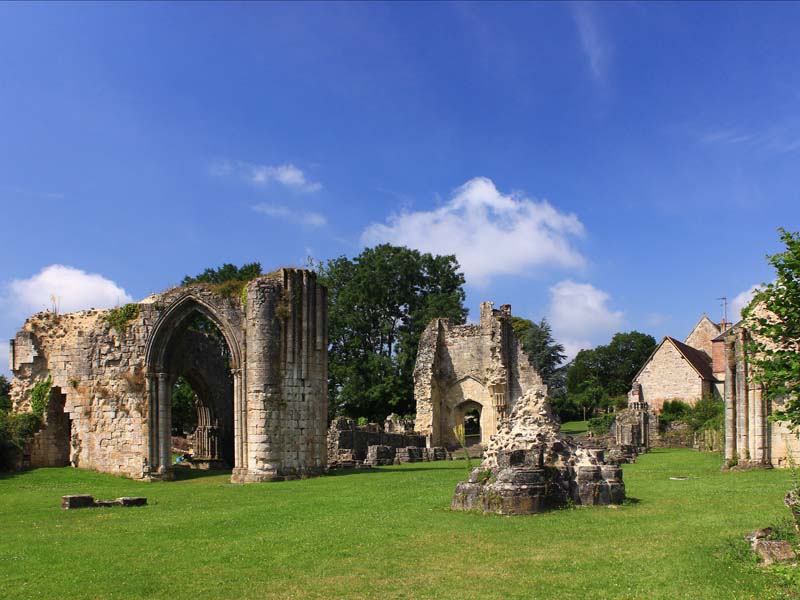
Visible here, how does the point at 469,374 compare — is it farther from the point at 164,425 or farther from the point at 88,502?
the point at 88,502

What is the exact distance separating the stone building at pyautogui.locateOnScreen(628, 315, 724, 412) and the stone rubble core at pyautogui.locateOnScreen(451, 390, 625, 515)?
3668 centimetres

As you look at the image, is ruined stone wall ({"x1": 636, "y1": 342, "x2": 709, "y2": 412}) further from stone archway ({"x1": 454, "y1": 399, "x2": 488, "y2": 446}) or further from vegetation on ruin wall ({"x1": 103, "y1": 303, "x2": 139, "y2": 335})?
vegetation on ruin wall ({"x1": 103, "y1": 303, "x2": 139, "y2": 335})

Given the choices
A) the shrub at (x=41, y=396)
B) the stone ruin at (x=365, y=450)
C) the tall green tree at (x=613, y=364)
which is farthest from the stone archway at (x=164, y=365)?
the tall green tree at (x=613, y=364)

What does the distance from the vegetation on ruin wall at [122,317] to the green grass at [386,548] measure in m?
8.65

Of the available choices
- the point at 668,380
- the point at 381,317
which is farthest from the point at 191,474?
the point at 668,380

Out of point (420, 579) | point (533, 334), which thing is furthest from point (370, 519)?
point (533, 334)

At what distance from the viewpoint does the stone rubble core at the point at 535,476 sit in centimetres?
1073

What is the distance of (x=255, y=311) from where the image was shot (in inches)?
799

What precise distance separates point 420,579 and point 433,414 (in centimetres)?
2958

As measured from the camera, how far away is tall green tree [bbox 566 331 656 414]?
65.1 m

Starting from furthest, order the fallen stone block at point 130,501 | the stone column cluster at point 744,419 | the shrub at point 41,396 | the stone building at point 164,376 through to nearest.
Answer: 1. the shrub at point 41,396
2. the stone building at point 164,376
3. the stone column cluster at point 744,419
4. the fallen stone block at point 130,501

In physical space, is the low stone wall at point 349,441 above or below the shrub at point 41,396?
below

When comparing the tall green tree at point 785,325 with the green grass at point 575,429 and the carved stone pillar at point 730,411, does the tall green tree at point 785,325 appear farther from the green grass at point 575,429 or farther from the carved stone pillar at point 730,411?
the green grass at point 575,429

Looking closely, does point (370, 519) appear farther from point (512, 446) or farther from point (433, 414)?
point (433, 414)
